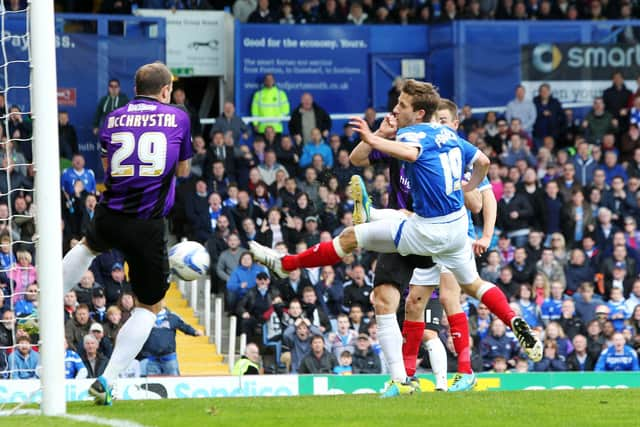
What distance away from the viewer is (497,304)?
34.6ft

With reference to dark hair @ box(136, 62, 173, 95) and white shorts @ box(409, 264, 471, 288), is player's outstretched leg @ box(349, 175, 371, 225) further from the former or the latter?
dark hair @ box(136, 62, 173, 95)

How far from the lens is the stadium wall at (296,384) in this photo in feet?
49.3

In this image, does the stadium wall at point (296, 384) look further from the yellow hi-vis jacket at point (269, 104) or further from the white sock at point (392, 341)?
the yellow hi-vis jacket at point (269, 104)

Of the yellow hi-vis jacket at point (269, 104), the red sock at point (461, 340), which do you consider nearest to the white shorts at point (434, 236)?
the red sock at point (461, 340)

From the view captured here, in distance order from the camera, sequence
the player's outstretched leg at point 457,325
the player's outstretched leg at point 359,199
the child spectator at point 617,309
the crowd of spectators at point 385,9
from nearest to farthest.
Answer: the player's outstretched leg at point 359,199
the player's outstretched leg at point 457,325
the child spectator at point 617,309
the crowd of spectators at point 385,9

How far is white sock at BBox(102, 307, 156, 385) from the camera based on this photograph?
9609mm

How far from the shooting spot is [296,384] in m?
16.1

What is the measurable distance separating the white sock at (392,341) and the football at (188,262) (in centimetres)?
146

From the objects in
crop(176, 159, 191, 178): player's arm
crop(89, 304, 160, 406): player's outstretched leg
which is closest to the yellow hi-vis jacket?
crop(176, 159, 191, 178): player's arm

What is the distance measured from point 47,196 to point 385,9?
64.4 feet

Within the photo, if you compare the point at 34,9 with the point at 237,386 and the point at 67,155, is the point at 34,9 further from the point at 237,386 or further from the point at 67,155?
the point at 67,155

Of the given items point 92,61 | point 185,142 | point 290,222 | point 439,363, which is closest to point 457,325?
point 439,363

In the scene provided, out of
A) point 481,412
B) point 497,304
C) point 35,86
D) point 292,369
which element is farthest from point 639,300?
point 35,86

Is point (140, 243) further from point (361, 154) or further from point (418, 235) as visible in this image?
point (361, 154)
